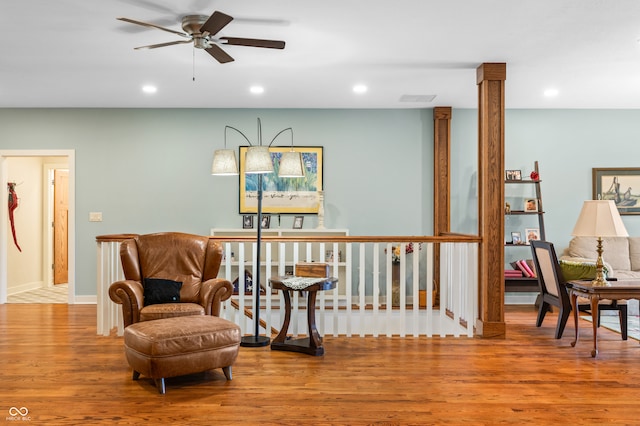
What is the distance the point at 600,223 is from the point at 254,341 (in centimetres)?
305

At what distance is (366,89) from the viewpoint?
6.52 metres

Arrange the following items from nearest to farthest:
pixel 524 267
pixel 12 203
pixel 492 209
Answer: pixel 492 209, pixel 524 267, pixel 12 203

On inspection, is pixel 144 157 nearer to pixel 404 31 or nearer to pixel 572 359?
pixel 404 31

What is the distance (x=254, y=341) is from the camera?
497cm

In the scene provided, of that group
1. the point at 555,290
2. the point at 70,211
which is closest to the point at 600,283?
the point at 555,290

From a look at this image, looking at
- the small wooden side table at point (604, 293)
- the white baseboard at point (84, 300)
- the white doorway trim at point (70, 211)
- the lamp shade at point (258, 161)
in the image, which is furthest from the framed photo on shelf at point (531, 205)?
the white doorway trim at point (70, 211)

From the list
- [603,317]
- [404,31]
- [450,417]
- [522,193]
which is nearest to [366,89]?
[404,31]

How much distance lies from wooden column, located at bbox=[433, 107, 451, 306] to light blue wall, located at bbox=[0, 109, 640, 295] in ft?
0.46

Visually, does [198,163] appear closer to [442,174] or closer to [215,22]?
[442,174]

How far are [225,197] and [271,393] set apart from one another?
170 inches

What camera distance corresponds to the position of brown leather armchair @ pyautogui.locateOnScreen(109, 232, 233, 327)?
A: 14.5 ft

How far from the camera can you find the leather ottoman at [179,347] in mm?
3652

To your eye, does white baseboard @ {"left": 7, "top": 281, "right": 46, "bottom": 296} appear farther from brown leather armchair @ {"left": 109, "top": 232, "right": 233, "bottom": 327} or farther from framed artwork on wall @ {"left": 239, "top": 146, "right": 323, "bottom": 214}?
brown leather armchair @ {"left": 109, "top": 232, "right": 233, "bottom": 327}

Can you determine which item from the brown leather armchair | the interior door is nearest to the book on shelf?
the brown leather armchair
